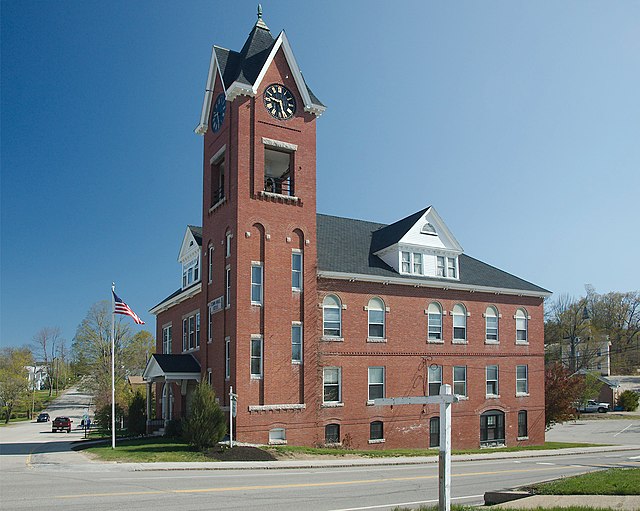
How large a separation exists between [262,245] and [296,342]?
17.7 ft

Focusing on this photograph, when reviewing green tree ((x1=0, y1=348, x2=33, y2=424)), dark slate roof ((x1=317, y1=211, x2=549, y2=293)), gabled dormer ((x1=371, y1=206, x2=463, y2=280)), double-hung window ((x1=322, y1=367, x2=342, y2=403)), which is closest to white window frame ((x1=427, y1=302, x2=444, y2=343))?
dark slate roof ((x1=317, y1=211, x2=549, y2=293))

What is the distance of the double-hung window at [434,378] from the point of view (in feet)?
129

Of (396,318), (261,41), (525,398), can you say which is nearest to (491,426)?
(525,398)

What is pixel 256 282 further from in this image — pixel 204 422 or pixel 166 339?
pixel 166 339

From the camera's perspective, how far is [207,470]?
80.0 feet

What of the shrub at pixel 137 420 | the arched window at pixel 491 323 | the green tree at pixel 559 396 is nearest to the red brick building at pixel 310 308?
the arched window at pixel 491 323

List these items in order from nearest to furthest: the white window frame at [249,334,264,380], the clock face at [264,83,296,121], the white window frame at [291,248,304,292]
A: the white window frame at [249,334,264,380], the white window frame at [291,248,304,292], the clock face at [264,83,296,121]

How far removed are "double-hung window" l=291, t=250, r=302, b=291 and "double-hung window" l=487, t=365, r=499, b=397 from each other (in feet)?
49.7

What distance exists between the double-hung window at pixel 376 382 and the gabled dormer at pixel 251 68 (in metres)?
14.9

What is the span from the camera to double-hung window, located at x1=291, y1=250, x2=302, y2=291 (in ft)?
113

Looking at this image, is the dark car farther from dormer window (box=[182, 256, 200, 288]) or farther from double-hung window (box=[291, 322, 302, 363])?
double-hung window (box=[291, 322, 302, 363])

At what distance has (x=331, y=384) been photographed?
35.4 metres

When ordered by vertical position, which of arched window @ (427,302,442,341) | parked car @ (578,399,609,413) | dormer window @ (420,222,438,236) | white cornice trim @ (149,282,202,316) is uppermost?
dormer window @ (420,222,438,236)

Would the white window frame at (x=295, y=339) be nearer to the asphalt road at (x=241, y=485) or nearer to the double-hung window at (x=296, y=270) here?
the double-hung window at (x=296, y=270)
